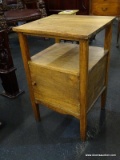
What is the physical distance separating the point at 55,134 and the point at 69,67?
1.53 ft

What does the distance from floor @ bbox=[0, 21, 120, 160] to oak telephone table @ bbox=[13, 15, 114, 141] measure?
3.6 inches

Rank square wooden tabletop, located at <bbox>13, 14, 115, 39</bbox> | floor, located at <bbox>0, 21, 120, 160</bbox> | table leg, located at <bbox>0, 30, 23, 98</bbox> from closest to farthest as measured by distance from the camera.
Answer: square wooden tabletop, located at <bbox>13, 14, 115, 39</bbox>
floor, located at <bbox>0, 21, 120, 160</bbox>
table leg, located at <bbox>0, 30, 23, 98</bbox>

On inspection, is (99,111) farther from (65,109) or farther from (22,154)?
Answer: (22,154)

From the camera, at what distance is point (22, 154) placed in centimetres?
99

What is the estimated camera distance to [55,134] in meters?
1.09

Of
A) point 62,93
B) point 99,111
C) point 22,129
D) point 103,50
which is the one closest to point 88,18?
point 103,50

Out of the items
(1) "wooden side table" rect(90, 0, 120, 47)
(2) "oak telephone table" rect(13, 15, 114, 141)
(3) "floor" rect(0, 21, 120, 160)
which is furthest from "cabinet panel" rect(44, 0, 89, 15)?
(2) "oak telephone table" rect(13, 15, 114, 141)

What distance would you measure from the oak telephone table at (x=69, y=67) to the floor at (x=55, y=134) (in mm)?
92

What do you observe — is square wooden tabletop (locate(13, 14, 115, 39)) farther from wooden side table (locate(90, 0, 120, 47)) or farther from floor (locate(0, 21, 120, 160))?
wooden side table (locate(90, 0, 120, 47))

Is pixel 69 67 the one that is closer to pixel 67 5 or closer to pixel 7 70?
pixel 7 70

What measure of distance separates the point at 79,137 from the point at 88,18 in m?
0.68

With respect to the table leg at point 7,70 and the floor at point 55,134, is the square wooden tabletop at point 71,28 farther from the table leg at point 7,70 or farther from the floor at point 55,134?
the floor at point 55,134

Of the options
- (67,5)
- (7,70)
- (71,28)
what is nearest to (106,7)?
(67,5)

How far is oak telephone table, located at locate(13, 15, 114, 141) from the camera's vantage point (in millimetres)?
770
